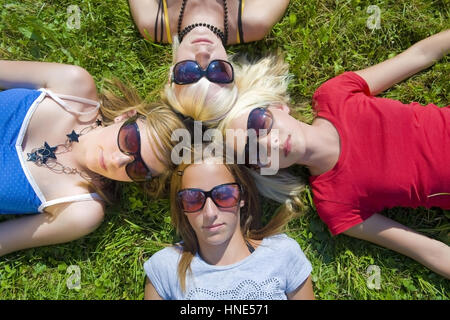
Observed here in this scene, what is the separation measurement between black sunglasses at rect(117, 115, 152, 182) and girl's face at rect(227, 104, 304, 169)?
0.78m

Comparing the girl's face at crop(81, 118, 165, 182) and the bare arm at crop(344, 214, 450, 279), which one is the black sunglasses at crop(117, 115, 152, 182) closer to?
the girl's face at crop(81, 118, 165, 182)

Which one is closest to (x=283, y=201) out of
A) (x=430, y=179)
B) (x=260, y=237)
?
(x=260, y=237)

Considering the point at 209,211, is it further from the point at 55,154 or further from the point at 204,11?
the point at 204,11

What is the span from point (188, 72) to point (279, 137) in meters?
0.91

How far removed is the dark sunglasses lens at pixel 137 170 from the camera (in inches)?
122

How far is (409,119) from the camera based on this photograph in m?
3.25

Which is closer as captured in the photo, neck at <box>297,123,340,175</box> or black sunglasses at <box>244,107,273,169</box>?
black sunglasses at <box>244,107,273,169</box>

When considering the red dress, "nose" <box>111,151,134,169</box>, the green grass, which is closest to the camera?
"nose" <box>111,151,134,169</box>

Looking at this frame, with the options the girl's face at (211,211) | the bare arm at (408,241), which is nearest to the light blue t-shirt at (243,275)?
the girl's face at (211,211)

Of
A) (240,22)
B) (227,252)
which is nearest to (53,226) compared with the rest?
(227,252)

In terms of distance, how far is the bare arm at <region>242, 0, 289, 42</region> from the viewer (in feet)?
11.6

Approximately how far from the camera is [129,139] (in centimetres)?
307

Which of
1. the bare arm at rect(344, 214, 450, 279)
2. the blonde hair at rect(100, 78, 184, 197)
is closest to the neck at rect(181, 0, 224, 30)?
the blonde hair at rect(100, 78, 184, 197)

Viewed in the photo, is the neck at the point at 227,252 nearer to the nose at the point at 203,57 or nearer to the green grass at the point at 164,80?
the green grass at the point at 164,80
